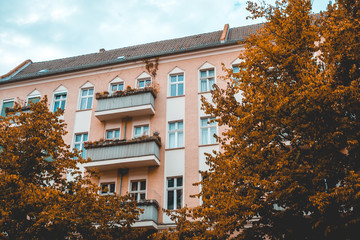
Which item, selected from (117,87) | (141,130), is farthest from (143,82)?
(141,130)

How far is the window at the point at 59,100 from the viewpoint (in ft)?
79.2

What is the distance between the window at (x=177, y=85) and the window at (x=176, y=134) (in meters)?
1.95

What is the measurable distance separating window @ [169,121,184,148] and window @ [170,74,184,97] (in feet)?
6.39

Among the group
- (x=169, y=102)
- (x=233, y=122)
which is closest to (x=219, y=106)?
(x=233, y=122)

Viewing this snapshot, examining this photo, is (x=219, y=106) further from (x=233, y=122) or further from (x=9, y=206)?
(x=9, y=206)

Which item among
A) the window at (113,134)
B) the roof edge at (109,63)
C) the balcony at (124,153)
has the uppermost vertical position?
the roof edge at (109,63)

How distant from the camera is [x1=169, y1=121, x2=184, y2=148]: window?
20539mm

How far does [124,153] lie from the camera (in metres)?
20.0

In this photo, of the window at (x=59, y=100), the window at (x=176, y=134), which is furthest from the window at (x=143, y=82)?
the window at (x=59, y=100)

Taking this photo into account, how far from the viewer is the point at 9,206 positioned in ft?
40.5

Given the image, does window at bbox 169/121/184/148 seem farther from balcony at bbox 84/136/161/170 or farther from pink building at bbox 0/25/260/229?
balcony at bbox 84/136/161/170

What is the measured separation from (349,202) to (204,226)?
4420mm

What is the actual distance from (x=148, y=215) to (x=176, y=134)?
4886 millimetres

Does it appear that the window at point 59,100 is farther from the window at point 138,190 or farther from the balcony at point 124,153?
the window at point 138,190
